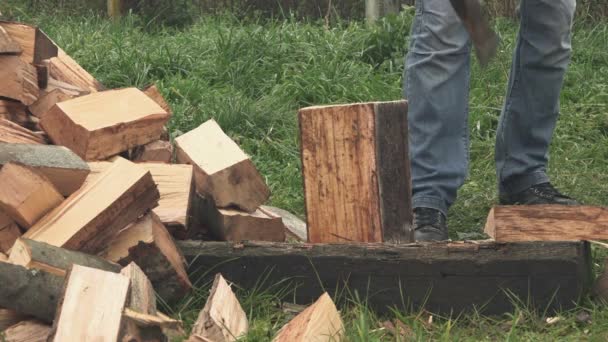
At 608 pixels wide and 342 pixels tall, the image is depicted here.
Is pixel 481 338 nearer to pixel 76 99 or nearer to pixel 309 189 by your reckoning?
pixel 309 189

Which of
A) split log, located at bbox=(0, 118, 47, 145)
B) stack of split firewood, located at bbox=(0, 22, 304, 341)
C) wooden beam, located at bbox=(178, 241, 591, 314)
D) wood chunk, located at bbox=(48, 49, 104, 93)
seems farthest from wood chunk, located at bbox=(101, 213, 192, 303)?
wood chunk, located at bbox=(48, 49, 104, 93)

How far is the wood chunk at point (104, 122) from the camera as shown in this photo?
2.80 metres

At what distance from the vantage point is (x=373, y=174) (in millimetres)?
Answer: 2641

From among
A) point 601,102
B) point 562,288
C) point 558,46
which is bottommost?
point 601,102

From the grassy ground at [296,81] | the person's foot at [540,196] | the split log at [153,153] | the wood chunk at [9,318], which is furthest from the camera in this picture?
the grassy ground at [296,81]

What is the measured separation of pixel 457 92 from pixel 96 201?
4.14 ft

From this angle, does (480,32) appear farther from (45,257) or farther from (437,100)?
(45,257)

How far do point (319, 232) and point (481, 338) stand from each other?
583 mm

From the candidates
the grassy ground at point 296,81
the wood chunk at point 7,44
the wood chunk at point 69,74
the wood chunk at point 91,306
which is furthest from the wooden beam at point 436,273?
the wood chunk at point 69,74

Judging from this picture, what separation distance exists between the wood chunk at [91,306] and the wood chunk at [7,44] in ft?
3.51

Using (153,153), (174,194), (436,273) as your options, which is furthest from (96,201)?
(436,273)

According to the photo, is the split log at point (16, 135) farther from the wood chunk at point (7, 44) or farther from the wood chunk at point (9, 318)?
the wood chunk at point (9, 318)

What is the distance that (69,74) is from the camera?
342cm

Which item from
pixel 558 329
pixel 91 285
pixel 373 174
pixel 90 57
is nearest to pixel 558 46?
pixel 373 174
